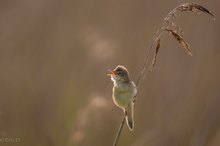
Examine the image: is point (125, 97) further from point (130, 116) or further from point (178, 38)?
point (178, 38)

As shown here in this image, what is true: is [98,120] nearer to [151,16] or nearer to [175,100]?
[175,100]

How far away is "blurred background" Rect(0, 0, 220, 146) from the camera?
13.1 ft

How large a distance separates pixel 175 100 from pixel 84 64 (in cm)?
79

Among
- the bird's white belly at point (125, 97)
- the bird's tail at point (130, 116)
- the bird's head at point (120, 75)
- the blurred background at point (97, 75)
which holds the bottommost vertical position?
the bird's tail at point (130, 116)

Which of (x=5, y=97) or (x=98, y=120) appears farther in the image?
(x=5, y=97)

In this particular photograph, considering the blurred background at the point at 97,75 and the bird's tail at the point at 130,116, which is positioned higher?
the blurred background at the point at 97,75

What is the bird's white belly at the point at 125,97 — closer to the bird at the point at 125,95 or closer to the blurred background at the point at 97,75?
the bird at the point at 125,95

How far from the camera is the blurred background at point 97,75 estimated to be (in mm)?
3994

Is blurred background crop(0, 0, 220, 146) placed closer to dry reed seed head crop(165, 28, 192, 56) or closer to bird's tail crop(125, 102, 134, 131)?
bird's tail crop(125, 102, 134, 131)

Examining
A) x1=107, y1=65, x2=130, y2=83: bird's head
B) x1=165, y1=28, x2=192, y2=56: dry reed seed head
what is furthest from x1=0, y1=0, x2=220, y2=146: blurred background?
x1=165, y1=28, x2=192, y2=56: dry reed seed head

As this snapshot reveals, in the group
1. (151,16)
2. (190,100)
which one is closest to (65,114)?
(190,100)

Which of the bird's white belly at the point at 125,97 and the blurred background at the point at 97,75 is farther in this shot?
the blurred background at the point at 97,75

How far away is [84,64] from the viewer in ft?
16.1

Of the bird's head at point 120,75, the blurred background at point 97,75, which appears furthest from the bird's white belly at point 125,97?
the blurred background at point 97,75
